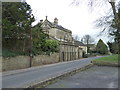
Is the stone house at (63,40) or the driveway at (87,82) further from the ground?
the stone house at (63,40)

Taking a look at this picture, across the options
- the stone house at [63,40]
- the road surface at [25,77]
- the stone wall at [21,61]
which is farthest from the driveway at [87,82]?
the stone house at [63,40]

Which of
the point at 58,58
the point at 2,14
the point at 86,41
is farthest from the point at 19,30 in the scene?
the point at 86,41

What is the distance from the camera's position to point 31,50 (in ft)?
95.3

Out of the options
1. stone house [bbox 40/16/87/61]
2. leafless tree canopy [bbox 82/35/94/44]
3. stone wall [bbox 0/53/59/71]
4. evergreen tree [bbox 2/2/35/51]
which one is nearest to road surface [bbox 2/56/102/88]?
stone wall [bbox 0/53/59/71]

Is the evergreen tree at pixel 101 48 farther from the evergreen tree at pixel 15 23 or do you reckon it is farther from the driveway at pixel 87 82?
the driveway at pixel 87 82

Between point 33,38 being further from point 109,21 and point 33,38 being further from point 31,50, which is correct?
point 109,21

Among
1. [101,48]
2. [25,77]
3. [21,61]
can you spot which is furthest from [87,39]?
[25,77]

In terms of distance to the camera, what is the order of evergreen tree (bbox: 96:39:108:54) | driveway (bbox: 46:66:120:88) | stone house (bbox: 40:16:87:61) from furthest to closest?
evergreen tree (bbox: 96:39:108:54)
stone house (bbox: 40:16:87:61)
driveway (bbox: 46:66:120:88)

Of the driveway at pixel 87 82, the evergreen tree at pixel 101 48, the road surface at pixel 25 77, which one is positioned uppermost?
the evergreen tree at pixel 101 48

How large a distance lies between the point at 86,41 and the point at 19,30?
7866 cm

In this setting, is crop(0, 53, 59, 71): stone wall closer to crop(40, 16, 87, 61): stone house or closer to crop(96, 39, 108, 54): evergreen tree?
crop(40, 16, 87, 61): stone house

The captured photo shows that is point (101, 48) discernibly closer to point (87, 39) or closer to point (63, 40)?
point (87, 39)

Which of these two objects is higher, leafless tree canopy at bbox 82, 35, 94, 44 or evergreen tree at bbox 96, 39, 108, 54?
leafless tree canopy at bbox 82, 35, 94, 44

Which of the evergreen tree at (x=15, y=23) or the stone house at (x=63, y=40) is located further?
the stone house at (x=63, y=40)
